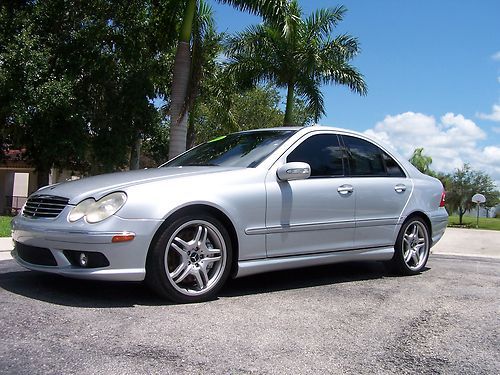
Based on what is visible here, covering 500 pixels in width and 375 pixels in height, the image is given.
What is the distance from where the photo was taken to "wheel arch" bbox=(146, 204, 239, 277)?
4.27 metres

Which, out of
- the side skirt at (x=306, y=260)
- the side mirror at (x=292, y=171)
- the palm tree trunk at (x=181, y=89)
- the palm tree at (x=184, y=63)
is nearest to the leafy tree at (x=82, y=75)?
the palm tree trunk at (x=181, y=89)

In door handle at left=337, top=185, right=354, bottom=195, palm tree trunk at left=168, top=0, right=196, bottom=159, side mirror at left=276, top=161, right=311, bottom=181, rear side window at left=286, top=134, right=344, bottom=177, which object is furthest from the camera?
palm tree trunk at left=168, top=0, right=196, bottom=159

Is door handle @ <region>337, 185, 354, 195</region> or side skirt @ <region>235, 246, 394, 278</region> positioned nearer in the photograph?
side skirt @ <region>235, 246, 394, 278</region>

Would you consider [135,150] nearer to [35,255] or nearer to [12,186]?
[12,186]

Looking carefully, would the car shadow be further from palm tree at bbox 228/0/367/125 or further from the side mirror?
palm tree at bbox 228/0/367/125

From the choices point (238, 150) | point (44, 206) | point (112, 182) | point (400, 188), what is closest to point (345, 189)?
point (400, 188)

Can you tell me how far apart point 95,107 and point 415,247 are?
51.0ft

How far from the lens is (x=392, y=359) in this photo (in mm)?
3275

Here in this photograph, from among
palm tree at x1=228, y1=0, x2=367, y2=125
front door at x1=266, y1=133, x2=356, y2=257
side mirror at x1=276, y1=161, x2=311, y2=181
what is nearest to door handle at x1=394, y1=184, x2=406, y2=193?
front door at x1=266, y1=133, x2=356, y2=257

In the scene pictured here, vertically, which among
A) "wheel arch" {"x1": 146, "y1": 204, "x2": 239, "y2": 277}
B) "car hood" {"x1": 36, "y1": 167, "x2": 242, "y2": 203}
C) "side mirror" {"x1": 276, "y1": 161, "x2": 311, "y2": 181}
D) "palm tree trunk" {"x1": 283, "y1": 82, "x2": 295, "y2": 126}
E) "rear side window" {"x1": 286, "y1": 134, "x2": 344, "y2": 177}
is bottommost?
"wheel arch" {"x1": 146, "y1": 204, "x2": 239, "y2": 277}

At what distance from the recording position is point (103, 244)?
4090mm

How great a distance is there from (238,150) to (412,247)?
2.47 meters

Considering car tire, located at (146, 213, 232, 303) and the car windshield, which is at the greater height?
the car windshield

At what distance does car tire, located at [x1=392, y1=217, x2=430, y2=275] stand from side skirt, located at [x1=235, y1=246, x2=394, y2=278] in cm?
18
